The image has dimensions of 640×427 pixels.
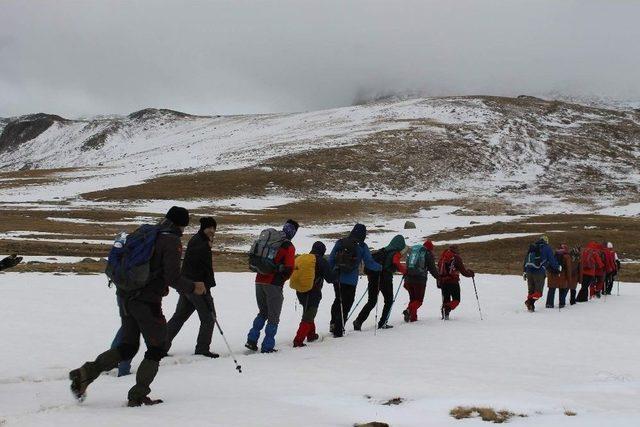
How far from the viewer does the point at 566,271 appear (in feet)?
63.8

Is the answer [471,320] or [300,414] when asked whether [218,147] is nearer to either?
[471,320]

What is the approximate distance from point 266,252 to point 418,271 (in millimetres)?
5634

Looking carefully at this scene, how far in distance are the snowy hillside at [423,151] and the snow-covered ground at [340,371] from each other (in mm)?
73127

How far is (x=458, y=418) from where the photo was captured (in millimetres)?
7301

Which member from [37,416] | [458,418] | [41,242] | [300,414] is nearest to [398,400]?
[458,418]

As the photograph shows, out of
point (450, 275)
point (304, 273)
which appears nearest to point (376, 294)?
point (450, 275)

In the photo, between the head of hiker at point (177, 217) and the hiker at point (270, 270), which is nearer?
the head of hiker at point (177, 217)

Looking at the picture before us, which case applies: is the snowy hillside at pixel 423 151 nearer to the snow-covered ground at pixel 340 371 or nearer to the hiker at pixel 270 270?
the snow-covered ground at pixel 340 371

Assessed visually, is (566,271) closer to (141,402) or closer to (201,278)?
(201,278)

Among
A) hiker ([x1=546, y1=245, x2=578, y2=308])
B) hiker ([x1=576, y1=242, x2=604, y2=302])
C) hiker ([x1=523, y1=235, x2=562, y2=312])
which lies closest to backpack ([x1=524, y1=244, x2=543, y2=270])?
hiker ([x1=523, y1=235, x2=562, y2=312])

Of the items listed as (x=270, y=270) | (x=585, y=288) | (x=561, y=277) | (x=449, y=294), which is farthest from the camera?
(x=585, y=288)

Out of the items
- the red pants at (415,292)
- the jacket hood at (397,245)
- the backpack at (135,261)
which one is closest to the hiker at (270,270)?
the jacket hood at (397,245)

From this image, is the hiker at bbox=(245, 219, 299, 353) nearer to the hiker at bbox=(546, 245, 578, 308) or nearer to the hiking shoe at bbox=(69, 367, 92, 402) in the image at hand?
the hiking shoe at bbox=(69, 367, 92, 402)

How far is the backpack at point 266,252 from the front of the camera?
1159cm
